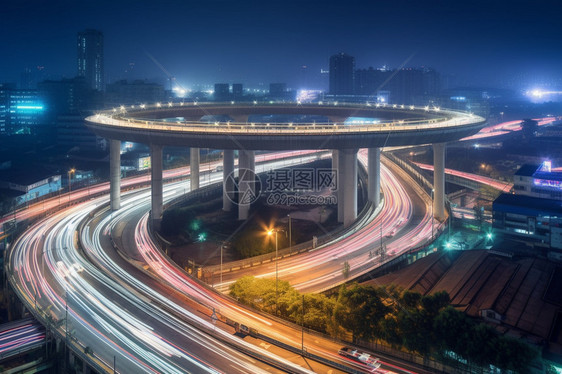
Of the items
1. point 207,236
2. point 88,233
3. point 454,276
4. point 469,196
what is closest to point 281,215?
Answer: point 207,236

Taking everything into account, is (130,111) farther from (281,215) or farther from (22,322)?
(22,322)

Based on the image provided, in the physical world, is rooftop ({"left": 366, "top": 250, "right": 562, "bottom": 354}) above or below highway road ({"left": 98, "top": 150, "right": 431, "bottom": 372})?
below

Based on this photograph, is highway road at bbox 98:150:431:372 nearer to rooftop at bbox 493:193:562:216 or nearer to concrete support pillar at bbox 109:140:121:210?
concrete support pillar at bbox 109:140:121:210

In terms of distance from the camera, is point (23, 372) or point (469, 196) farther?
point (469, 196)

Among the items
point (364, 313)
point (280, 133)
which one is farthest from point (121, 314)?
point (280, 133)

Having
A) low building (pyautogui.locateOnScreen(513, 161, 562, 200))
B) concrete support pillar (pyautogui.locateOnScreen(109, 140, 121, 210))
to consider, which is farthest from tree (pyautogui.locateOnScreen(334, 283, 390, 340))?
concrete support pillar (pyautogui.locateOnScreen(109, 140, 121, 210))

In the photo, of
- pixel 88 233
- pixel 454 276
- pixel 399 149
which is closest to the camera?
pixel 454 276
